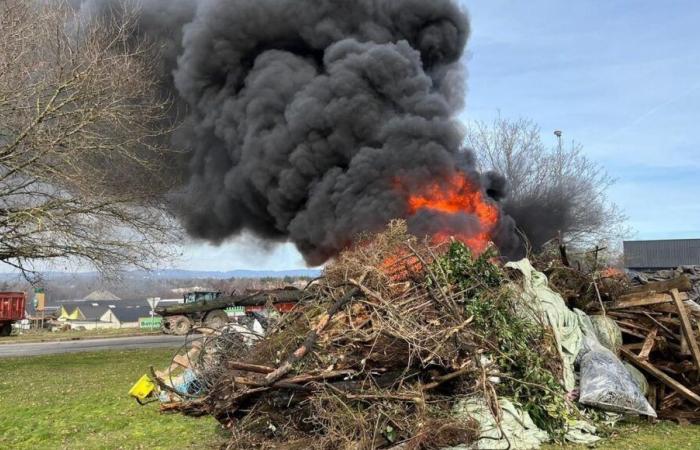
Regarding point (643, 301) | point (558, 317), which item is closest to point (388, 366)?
point (558, 317)

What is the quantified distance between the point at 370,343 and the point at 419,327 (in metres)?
0.54

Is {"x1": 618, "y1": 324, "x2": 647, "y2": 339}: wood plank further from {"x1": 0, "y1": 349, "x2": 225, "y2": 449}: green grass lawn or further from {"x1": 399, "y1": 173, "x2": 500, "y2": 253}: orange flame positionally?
{"x1": 0, "y1": 349, "x2": 225, "y2": 449}: green grass lawn

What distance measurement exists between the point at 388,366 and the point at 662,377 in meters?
3.92

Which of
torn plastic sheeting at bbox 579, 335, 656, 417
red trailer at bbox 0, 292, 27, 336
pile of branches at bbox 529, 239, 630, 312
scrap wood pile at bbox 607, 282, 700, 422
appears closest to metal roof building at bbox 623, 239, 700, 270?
pile of branches at bbox 529, 239, 630, 312

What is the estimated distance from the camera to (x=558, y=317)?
24.4 feet

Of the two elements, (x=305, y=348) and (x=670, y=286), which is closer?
(x=305, y=348)

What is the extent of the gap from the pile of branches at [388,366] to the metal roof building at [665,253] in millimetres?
30325

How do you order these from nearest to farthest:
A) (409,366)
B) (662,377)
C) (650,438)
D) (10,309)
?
1. (409,366)
2. (650,438)
3. (662,377)
4. (10,309)

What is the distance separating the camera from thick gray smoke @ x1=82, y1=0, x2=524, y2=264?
14.6m

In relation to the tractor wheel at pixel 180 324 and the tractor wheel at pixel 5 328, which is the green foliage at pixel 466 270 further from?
the tractor wheel at pixel 5 328

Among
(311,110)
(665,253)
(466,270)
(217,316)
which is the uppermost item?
(311,110)

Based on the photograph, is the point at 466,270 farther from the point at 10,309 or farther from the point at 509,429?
the point at 10,309

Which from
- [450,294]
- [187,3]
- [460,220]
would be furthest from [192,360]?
[187,3]

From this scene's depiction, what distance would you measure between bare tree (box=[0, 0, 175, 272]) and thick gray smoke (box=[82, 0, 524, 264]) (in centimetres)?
266
